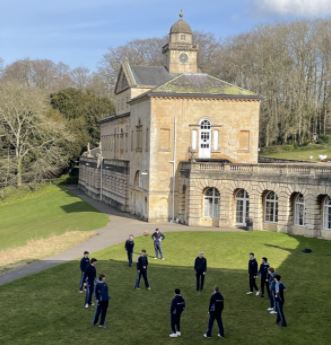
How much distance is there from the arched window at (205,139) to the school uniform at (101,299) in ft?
92.4

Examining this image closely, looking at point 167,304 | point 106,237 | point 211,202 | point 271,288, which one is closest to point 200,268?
point 167,304

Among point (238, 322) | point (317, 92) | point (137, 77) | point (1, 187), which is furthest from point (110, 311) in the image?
point (317, 92)

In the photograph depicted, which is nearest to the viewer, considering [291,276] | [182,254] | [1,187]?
[291,276]

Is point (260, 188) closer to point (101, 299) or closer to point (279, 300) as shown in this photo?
point (279, 300)

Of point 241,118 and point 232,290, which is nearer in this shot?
point 232,290

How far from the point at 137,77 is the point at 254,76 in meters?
23.3

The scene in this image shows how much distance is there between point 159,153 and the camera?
46.6m

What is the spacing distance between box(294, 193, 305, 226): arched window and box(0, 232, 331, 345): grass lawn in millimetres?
4880

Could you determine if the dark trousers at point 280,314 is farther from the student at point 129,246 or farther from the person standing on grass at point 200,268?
the student at point 129,246

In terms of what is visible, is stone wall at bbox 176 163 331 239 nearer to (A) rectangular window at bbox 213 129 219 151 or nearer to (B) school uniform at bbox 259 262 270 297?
(A) rectangular window at bbox 213 129 219 151

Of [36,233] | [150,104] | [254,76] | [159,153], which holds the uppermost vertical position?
[254,76]

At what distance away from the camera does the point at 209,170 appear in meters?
42.2

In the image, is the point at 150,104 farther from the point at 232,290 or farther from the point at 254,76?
the point at 254,76

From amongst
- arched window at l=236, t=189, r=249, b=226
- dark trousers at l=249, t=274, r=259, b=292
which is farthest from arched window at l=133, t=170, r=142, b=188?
dark trousers at l=249, t=274, r=259, b=292
